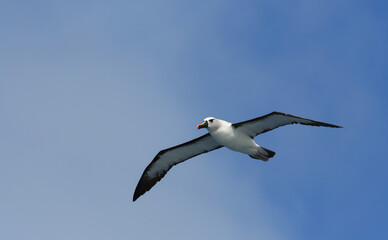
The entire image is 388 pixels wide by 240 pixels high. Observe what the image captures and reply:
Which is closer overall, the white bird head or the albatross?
the albatross

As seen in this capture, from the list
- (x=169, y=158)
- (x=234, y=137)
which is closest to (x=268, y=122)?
(x=234, y=137)

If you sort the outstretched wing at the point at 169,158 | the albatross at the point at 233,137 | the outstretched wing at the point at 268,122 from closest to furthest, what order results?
1. the outstretched wing at the point at 268,122
2. the albatross at the point at 233,137
3. the outstretched wing at the point at 169,158

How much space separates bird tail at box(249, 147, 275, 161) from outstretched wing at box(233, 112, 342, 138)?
0.75 metres

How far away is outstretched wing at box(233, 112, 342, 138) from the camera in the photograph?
2044 centimetres

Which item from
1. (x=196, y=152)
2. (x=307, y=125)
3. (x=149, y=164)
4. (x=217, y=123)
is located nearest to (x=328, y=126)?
(x=307, y=125)

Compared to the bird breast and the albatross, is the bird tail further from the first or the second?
the bird breast

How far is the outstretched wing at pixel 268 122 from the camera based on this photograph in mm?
20442

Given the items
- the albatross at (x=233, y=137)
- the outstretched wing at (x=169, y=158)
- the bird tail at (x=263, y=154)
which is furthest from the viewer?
the outstretched wing at (x=169, y=158)

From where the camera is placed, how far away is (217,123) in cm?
2186

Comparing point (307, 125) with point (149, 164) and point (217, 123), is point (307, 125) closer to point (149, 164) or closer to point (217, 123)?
point (217, 123)

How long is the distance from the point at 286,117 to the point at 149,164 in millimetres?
7182

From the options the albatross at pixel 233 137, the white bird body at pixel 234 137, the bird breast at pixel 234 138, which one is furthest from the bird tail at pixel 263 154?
the bird breast at pixel 234 138

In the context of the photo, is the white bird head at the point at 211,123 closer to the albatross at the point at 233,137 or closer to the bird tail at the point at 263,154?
the albatross at the point at 233,137

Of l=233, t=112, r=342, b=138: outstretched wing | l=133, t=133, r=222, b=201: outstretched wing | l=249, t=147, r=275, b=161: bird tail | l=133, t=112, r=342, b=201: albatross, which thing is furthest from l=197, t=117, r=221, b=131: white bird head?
l=249, t=147, r=275, b=161: bird tail
